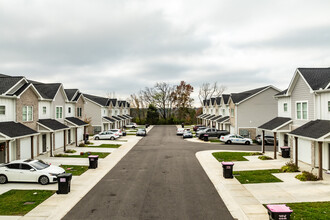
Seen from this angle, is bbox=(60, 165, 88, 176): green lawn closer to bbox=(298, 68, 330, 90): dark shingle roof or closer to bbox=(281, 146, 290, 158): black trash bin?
bbox=(281, 146, 290, 158): black trash bin

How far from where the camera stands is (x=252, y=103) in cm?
3756

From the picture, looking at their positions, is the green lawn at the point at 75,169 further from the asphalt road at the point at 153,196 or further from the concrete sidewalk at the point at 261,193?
the concrete sidewalk at the point at 261,193

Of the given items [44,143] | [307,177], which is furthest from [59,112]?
[307,177]

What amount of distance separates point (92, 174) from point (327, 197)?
46.1ft

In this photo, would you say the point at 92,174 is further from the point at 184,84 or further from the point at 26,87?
the point at 184,84

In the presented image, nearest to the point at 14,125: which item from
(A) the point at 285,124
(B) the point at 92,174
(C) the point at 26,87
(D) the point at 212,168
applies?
(C) the point at 26,87

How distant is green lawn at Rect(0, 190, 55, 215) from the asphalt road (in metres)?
2.04

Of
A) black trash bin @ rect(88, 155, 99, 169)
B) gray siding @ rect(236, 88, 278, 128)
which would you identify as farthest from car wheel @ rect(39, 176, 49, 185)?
gray siding @ rect(236, 88, 278, 128)

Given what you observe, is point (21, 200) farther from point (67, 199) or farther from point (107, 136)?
point (107, 136)

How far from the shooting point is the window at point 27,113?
71.8 feet

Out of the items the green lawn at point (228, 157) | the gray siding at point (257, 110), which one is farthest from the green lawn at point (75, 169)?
the gray siding at point (257, 110)

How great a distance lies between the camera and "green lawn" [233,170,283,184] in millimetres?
15164

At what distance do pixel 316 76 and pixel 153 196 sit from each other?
16396 mm

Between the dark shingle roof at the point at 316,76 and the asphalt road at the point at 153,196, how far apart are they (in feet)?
35.5
